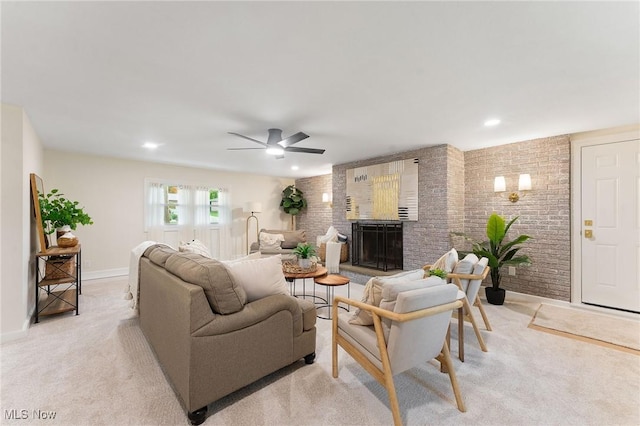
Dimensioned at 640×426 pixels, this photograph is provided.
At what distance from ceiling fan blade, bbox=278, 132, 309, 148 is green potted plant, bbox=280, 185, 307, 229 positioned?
13.2 feet

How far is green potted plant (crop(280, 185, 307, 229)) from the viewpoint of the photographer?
7.53m

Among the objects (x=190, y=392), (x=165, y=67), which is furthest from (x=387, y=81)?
(x=190, y=392)

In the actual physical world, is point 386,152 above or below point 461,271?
above

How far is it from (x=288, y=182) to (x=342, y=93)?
5.70m

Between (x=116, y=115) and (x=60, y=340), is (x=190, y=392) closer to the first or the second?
(x=60, y=340)

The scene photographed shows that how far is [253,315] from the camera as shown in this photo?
72.2 inches

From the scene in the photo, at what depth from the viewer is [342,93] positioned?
2477 mm

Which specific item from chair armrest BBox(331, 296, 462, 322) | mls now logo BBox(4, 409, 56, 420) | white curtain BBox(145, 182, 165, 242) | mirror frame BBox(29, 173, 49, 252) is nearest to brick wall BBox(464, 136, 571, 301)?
chair armrest BBox(331, 296, 462, 322)

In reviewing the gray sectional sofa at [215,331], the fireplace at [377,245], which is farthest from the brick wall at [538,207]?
the gray sectional sofa at [215,331]

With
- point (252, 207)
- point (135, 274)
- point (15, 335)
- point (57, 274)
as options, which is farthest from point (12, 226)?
point (252, 207)

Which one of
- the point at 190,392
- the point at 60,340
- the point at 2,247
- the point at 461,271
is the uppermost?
the point at 2,247

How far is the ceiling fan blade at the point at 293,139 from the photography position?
3.13 metres

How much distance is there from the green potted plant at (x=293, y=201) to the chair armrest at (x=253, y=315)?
5.51 meters

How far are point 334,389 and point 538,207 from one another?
4.02 metres
